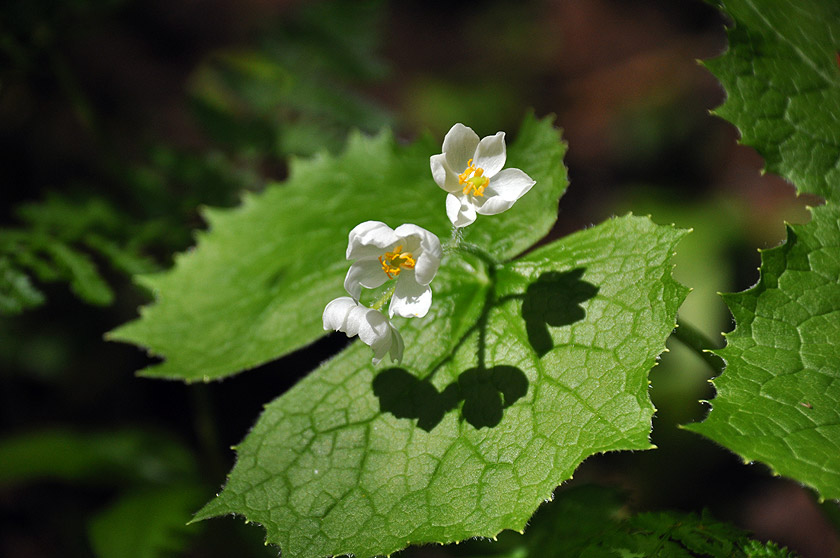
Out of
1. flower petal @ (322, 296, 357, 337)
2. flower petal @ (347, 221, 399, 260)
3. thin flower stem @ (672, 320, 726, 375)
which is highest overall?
thin flower stem @ (672, 320, 726, 375)

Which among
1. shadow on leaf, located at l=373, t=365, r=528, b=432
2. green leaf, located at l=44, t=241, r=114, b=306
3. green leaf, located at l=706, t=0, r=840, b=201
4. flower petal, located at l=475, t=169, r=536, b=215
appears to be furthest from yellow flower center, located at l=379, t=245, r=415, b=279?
green leaf, located at l=44, t=241, r=114, b=306

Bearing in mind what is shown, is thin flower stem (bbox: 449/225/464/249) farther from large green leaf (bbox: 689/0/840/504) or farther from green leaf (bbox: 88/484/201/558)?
green leaf (bbox: 88/484/201/558)

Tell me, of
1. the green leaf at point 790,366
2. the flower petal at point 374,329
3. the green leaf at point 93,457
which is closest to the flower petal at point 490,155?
the flower petal at point 374,329

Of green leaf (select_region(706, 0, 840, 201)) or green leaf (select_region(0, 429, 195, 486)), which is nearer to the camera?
green leaf (select_region(706, 0, 840, 201))

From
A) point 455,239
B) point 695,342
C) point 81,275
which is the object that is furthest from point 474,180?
point 81,275

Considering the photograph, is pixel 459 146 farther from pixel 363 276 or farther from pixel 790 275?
pixel 790 275

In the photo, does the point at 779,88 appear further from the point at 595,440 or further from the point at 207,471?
the point at 207,471
